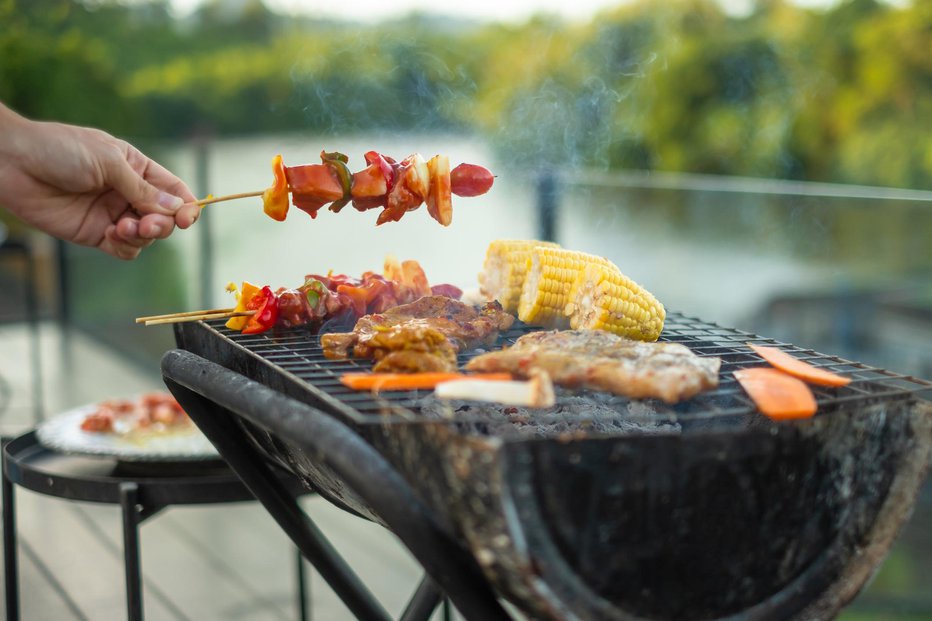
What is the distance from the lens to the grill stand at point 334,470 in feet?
4.47

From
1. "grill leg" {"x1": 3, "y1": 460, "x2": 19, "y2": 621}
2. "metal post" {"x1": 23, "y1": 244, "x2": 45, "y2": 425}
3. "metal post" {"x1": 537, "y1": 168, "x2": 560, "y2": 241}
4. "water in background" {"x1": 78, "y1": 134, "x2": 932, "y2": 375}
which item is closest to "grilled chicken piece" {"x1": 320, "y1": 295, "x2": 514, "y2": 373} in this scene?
"grill leg" {"x1": 3, "y1": 460, "x2": 19, "y2": 621}

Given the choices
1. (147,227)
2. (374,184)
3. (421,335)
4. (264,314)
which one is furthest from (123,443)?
(421,335)

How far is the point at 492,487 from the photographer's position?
1.21 meters

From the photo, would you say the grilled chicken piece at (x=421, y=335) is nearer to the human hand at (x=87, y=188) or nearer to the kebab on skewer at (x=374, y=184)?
the kebab on skewer at (x=374, y=184)

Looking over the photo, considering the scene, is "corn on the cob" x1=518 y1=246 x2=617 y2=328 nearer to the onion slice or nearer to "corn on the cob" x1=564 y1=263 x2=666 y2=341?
"corn on the cob" x1=564 y1=263 x2=666 y2=341

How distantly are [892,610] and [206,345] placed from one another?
107 inches

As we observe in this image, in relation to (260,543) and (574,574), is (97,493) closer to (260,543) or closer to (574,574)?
(574,574)

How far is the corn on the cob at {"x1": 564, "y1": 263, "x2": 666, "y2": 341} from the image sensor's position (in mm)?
1940

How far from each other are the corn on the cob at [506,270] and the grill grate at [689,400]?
0.07 m

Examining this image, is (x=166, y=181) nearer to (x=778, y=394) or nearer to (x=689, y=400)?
(x=689, y=400)

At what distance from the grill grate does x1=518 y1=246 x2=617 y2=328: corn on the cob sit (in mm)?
67

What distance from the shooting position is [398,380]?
1586 mm

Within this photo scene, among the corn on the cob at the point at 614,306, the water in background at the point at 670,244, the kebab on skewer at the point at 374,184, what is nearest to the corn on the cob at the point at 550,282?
the corn on the cob at the point at 614,306

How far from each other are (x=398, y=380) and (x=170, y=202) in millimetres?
1002
